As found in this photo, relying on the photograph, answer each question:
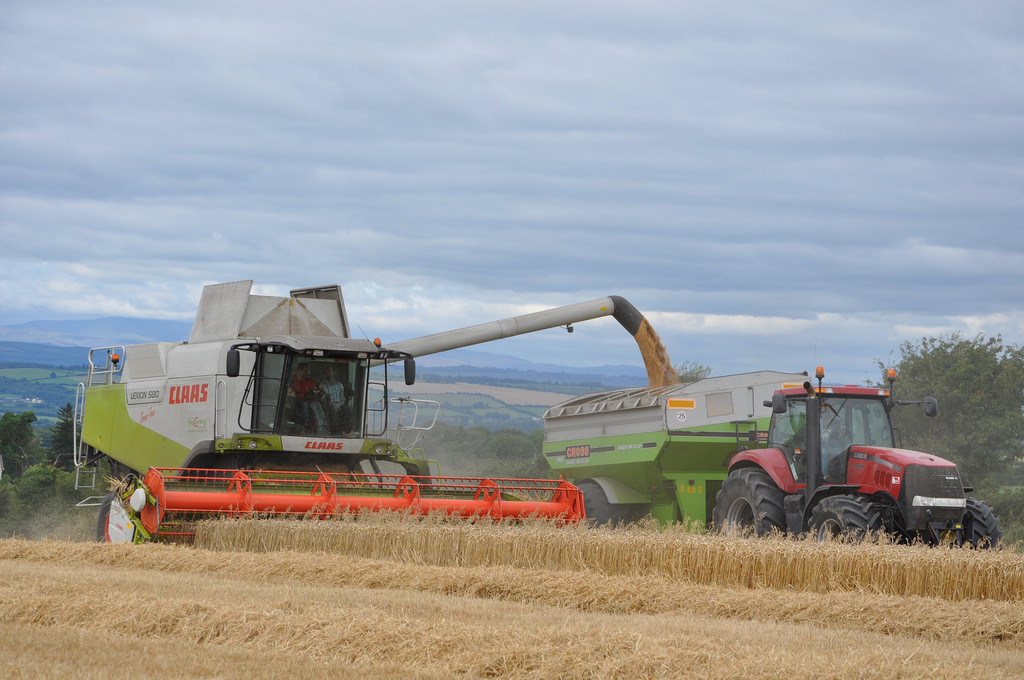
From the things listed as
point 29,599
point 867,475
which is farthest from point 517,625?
point 867,475

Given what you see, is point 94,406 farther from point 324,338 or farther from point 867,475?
point 867,475

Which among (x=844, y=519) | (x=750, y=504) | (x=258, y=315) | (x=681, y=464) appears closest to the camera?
(x=844, y=519)

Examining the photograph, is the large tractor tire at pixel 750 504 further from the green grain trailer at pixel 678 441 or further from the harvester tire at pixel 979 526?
the harvester tire at pixel 979 526

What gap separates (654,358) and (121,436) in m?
8.02

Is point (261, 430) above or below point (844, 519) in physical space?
above

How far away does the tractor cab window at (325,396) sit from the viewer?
12.7m

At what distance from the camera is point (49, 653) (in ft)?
17.4

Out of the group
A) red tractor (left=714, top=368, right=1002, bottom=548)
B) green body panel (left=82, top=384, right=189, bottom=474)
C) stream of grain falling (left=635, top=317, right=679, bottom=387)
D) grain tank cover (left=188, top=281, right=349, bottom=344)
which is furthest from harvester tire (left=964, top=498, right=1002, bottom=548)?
green body panel (left=82, top=384, right=189, bottom=474)

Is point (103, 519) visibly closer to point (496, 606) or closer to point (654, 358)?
point (496, 606)

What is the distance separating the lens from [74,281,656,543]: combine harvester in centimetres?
1086

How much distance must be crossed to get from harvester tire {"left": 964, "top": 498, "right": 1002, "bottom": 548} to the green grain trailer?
3.21m

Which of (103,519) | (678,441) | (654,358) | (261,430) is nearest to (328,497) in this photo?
(261,430)

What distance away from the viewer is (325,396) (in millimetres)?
12906

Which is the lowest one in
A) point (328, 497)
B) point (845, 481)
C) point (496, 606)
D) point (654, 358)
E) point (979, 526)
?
point (496, 606)
